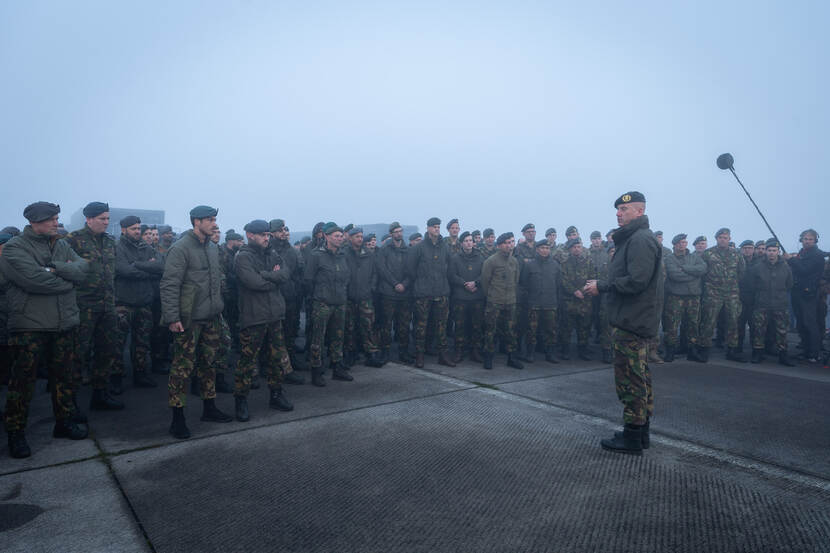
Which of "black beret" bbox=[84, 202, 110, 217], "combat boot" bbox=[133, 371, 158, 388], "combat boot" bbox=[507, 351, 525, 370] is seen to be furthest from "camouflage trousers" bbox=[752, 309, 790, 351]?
"black beret" bbox=[84, 202, 110, 217]

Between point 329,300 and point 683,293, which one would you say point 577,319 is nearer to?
point 683,293

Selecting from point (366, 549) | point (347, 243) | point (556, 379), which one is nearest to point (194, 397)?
point (347, 243)

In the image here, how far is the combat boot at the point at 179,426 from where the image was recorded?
4238 millimetres

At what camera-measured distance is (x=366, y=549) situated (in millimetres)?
2535

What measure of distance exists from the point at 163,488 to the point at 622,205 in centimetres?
438

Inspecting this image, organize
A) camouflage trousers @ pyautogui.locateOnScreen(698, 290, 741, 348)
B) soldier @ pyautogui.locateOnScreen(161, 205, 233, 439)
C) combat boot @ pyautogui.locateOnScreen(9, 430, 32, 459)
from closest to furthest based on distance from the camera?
combat boot @ pyautogui.locateOnScreen(9, 430, 32, 459) < soldier @ pyautogui.locateOnScreen(161, 205, 233, 439) < camouflage trousers @ pyautogui.locateOnScreen(698, 290, 741, 348)

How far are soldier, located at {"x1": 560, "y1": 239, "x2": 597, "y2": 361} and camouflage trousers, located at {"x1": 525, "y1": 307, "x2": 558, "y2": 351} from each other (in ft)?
1.60

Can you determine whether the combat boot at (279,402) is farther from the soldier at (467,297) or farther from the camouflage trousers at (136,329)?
the soldier at (467,297)

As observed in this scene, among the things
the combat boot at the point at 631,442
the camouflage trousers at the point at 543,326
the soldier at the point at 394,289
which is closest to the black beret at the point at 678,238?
the camouflage trousers at the point at 543,326

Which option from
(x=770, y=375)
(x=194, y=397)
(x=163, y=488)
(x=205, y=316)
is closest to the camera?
(x=163, y=488)

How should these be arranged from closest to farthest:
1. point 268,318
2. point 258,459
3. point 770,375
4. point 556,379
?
point 258,459
point 268,318
point 556,379
point 770,375

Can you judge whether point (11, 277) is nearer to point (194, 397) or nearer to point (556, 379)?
point (194, 397)

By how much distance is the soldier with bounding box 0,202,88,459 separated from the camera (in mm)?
3852

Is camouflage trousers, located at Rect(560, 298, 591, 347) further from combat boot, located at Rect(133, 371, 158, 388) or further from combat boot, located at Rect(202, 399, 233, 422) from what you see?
combat boot, located at Rect(133, 371, 158, 388)
